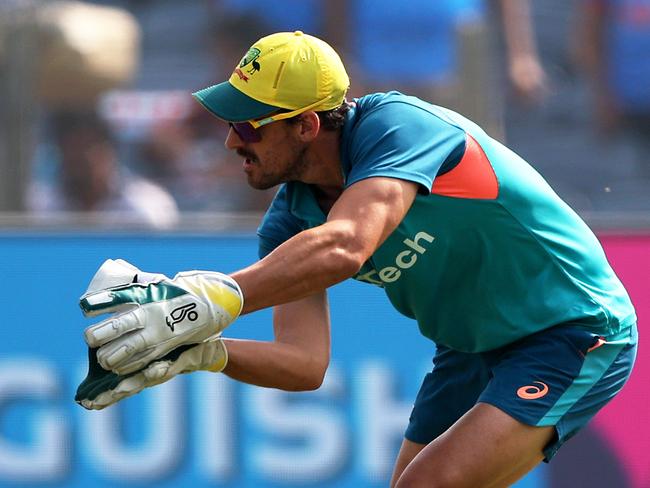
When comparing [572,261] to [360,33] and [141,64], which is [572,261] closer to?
[360,33]

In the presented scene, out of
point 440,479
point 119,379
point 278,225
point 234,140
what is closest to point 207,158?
point 278,225

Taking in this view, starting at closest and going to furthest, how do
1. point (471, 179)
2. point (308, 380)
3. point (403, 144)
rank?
point (403, 144) < point (471, 179) < point (308, 380)

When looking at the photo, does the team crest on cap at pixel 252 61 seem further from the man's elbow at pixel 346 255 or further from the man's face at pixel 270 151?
the man's elbow at pixel 346 255

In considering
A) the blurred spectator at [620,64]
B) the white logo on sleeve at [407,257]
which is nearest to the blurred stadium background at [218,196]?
the blurred spectator at [620,64]

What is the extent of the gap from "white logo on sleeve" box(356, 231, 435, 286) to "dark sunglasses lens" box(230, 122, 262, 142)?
55 centimetres

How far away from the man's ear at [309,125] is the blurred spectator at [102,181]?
2.28m

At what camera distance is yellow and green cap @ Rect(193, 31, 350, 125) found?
3.76m

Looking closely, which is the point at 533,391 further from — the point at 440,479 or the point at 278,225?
the point at 278,225

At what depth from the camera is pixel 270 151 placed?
3.85 metres

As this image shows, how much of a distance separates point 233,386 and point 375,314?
29.5 inches

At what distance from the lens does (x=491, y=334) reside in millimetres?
4039

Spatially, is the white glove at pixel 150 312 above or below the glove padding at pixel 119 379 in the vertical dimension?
above

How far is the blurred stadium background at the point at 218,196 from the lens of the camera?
589 cm

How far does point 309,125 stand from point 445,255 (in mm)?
576
